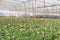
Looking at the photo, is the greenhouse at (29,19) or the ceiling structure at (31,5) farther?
the ceiling structure at (31,5)

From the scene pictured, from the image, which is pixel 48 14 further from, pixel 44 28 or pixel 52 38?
pixel 52 38

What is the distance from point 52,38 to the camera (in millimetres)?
4473

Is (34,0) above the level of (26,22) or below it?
above

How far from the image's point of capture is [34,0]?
6.97m

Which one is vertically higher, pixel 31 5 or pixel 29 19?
pixel 31 5

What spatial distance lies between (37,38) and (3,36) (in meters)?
0.70

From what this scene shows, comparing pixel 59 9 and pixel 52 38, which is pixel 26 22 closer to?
pixel 52 38

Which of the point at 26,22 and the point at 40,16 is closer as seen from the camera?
the point at 26,22

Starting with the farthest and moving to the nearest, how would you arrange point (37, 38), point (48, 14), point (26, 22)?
1. point (48, 14)
2. point (26, 22)
3. point (37, 38)

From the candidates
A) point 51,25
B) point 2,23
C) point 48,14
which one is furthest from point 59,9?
point 2,23

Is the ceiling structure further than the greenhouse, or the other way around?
the ceiling structure

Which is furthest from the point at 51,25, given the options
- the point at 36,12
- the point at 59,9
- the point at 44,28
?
the point at 59,9

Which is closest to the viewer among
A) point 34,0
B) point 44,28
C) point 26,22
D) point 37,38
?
point 37,38

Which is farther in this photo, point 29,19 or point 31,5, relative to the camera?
point 31,5
